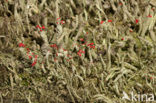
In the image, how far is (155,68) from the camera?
157 cm

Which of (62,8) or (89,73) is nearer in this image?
(89,73)

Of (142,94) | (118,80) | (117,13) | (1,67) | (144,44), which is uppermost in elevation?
(117,13)

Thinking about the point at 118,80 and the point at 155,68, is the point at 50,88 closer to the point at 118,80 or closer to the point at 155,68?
the point at 118,80

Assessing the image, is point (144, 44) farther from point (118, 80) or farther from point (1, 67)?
point (1, 67)

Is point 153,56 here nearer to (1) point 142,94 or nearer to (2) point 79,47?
(1) point 142,94

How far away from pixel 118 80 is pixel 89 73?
0.24 meters

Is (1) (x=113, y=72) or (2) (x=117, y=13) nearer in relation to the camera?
(1) (x=113, y=72)

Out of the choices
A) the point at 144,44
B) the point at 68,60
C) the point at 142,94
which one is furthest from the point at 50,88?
the point at 144,44

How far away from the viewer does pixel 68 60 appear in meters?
1.60

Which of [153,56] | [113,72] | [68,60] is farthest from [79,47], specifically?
[153,56]

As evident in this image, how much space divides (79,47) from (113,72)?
35 cm

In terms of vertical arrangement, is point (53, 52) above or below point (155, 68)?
above

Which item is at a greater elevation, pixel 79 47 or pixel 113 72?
pixel 79 47

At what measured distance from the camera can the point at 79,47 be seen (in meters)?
1.64
